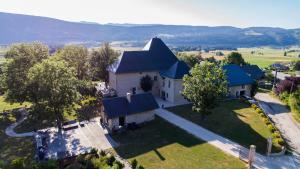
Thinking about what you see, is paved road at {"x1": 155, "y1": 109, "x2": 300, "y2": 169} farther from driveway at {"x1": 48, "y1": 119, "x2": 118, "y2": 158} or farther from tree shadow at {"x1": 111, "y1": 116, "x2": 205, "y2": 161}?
driveway at {"x1": 48, "y1": 119, "x2": 118, "y2": 158}

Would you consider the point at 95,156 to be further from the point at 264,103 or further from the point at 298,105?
the point at 264,103

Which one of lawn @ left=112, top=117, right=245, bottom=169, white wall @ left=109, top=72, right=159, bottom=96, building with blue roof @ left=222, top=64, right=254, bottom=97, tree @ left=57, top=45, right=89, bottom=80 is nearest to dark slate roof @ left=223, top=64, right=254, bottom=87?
building with blue roof @ left=222, top=64, right=254, bottom=97

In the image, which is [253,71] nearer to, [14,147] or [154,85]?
[154,85]

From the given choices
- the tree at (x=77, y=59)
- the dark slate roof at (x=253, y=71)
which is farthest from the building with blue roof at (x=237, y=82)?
the tree at (x=77, y=59)

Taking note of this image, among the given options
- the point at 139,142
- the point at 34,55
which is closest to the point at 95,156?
the point at 139,142

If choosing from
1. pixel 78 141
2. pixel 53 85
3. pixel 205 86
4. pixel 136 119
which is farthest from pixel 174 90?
pixel 53 85

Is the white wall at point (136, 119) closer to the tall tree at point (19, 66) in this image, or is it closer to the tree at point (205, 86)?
the tree at point (205, 86)
